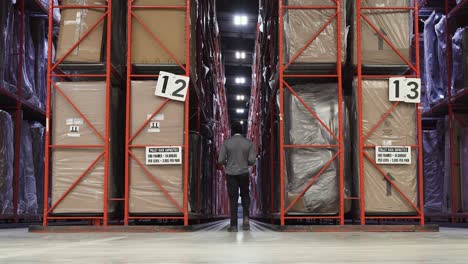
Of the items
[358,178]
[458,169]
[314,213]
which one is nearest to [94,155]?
[314,213]

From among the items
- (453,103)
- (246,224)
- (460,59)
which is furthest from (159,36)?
(453,103)

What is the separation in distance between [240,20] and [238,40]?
8.93 ft

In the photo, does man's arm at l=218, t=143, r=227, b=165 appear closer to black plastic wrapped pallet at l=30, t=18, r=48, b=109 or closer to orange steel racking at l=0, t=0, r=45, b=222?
orange steel racking at l=0, t=0, r=45, b=222

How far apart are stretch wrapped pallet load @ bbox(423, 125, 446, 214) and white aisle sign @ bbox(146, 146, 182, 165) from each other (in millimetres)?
6208

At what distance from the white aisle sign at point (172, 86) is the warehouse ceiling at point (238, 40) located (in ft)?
38.4

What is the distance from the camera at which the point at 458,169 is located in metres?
11.3

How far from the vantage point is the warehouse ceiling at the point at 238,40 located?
798 inches

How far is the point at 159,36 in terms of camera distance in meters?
9.01

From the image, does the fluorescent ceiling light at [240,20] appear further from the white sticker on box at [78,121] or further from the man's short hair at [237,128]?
the white sticker on box at [78,121]

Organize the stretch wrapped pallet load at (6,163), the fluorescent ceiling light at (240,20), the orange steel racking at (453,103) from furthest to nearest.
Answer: the fluorescent ceiling light at (240,20)
the orange steel racking at (453,103)
the stretch wrapped pallet load at (6,163)

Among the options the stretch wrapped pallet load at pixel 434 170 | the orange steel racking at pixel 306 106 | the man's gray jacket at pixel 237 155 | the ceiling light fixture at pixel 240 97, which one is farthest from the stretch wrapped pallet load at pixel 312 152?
the ceiling light fixture at pixel 240 97

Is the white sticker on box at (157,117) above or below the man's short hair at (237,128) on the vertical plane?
above

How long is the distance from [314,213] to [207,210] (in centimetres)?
540

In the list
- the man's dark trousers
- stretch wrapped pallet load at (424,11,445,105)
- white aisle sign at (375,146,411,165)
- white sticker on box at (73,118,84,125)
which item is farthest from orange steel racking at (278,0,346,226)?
stretch wrapped pallet load at (424,11,445,105)
